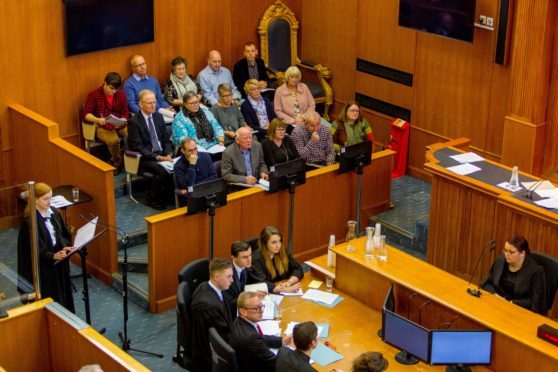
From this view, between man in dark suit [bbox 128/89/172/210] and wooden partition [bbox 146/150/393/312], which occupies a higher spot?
man in dark suit [bbox 128/89/172/210]

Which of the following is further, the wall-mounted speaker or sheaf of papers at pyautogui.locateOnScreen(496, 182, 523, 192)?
the wall-mounted speaker

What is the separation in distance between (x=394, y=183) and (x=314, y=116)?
5.65 feet

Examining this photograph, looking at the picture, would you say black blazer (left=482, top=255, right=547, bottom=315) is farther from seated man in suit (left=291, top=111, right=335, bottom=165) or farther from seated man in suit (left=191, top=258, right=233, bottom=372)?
seated man in suit (left=291, top=111, right=335, bottom=165)

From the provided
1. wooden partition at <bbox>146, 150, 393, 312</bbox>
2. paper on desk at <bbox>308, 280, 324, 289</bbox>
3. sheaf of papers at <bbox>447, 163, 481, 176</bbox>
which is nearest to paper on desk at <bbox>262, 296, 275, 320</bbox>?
paper on desk at <bbox>308, 280, 324, 289</bbox>

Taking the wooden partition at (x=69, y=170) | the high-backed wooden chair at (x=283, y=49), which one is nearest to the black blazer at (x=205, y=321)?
the wooden partition at (x=69, y=170)

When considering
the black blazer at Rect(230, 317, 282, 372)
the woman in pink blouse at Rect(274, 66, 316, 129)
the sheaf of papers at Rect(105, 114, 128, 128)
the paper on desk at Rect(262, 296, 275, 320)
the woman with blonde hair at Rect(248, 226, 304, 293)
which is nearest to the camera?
the black blazer at Rect(230, 317, 282, 372)

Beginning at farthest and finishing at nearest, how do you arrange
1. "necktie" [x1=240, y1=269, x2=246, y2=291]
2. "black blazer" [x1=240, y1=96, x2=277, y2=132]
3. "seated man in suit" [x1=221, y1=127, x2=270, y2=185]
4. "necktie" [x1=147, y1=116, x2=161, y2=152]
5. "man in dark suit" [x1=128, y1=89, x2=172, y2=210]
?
"black blazer" [x1=240, y1=96, x2=277, y2=132] → "necktie" [x1=147, y1=116, x2=161, y2=152] → "man in dark suit" [x1=128, y1=89, x2=172, y2=210] → "seated man in suit" [x1=221, y1=127, x2=270, y2=185] → "necktie" [x1=240, y1=269, x2=246, y2=291]

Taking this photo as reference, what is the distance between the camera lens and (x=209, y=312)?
6723 mm

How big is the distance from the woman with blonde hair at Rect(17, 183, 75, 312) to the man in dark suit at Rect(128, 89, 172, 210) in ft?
6.23

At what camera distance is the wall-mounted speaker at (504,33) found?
9.51 m

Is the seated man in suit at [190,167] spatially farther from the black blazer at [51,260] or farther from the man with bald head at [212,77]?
the man with bald head at [212,77]

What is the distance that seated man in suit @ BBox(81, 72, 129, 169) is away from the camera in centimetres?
1001

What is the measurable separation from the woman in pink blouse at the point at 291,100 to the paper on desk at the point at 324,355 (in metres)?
4.58

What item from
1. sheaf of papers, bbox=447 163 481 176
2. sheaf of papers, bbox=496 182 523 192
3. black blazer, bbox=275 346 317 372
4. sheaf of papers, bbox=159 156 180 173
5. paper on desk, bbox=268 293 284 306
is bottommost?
paper on desk, bbox=268 293 284 306
